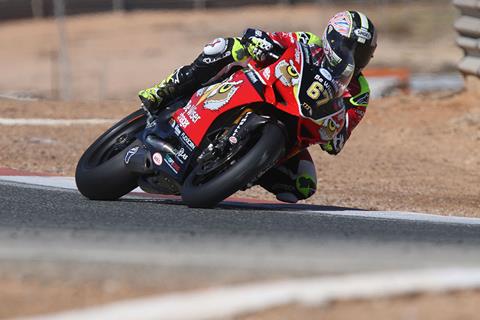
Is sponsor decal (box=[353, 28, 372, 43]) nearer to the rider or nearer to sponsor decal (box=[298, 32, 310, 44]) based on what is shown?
the rider

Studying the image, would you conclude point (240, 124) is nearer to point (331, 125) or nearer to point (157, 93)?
point (331, 125)

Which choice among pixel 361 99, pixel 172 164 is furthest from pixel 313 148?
pixel 172 164

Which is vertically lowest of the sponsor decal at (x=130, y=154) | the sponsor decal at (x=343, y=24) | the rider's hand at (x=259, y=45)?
the sponsor decal at (x=130, y=154)

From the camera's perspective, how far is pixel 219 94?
7.91 meters

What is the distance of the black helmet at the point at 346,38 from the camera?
25.6 feet

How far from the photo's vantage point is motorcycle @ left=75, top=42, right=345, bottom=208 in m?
7.53

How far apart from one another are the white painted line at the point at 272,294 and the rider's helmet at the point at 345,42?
2885mm

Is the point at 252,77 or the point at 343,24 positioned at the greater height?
the point at 343,24

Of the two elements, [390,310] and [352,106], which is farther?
[352,106]

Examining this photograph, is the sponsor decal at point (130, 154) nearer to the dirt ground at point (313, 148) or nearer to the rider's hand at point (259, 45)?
the rider's hand at point (259, 45)

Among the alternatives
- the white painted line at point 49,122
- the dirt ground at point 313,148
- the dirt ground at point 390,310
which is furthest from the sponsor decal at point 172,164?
the white painted line at point 49,122

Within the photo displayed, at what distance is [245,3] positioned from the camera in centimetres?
3662

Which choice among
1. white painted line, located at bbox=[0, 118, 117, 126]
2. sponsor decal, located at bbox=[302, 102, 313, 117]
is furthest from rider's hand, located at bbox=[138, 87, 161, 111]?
white painted line, located at bbox=[0, 118, 117, 126]

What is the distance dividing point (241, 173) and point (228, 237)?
4.38 feet
